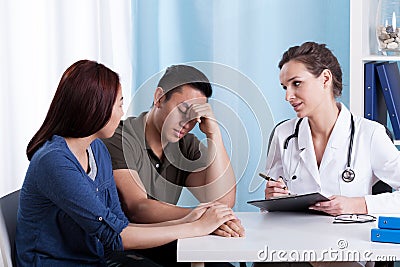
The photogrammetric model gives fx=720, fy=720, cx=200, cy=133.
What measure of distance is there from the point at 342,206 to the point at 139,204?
21.8 inches

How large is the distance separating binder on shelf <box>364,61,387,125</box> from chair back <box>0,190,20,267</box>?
1.31 metres

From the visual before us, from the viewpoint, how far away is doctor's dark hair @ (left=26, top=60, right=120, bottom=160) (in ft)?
5.62

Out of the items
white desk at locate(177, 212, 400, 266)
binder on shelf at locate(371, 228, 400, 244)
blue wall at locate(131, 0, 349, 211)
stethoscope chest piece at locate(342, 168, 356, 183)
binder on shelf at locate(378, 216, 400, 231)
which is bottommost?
white desk at locate(177, 212, 400, 266)

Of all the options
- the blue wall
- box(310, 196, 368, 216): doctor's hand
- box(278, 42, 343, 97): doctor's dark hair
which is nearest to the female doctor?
box(278, 42, 343, 97): doctor's dark hair

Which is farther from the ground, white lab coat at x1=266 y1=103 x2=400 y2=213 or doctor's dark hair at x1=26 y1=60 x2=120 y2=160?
doctor's dark hair at x1=26 y1=60 x2=120 y2=160

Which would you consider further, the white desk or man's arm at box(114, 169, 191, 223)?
man's arm at box(114, 169, 191, 223)

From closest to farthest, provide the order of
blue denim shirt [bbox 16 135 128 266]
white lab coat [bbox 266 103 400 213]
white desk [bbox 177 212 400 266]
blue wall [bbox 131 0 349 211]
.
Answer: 1. white desk [bbox 177 212 400 266]
2. blue denim shirt [bbox 16 135 128 266]
3. white lab coat [bbox 266 103 400 213]
4. blue wall [bbox 131 0 349 211]

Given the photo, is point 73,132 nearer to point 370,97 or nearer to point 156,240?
point 156,240

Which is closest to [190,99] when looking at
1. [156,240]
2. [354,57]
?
[156,240]

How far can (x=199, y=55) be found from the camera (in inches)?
114

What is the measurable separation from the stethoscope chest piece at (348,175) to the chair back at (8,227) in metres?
0.95

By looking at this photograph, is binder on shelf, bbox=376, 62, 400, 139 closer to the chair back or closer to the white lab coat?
the white lab coat

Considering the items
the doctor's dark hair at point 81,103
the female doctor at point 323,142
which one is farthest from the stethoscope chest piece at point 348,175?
the doctor's dark hair at point 81,103

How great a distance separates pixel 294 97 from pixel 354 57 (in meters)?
0.46
